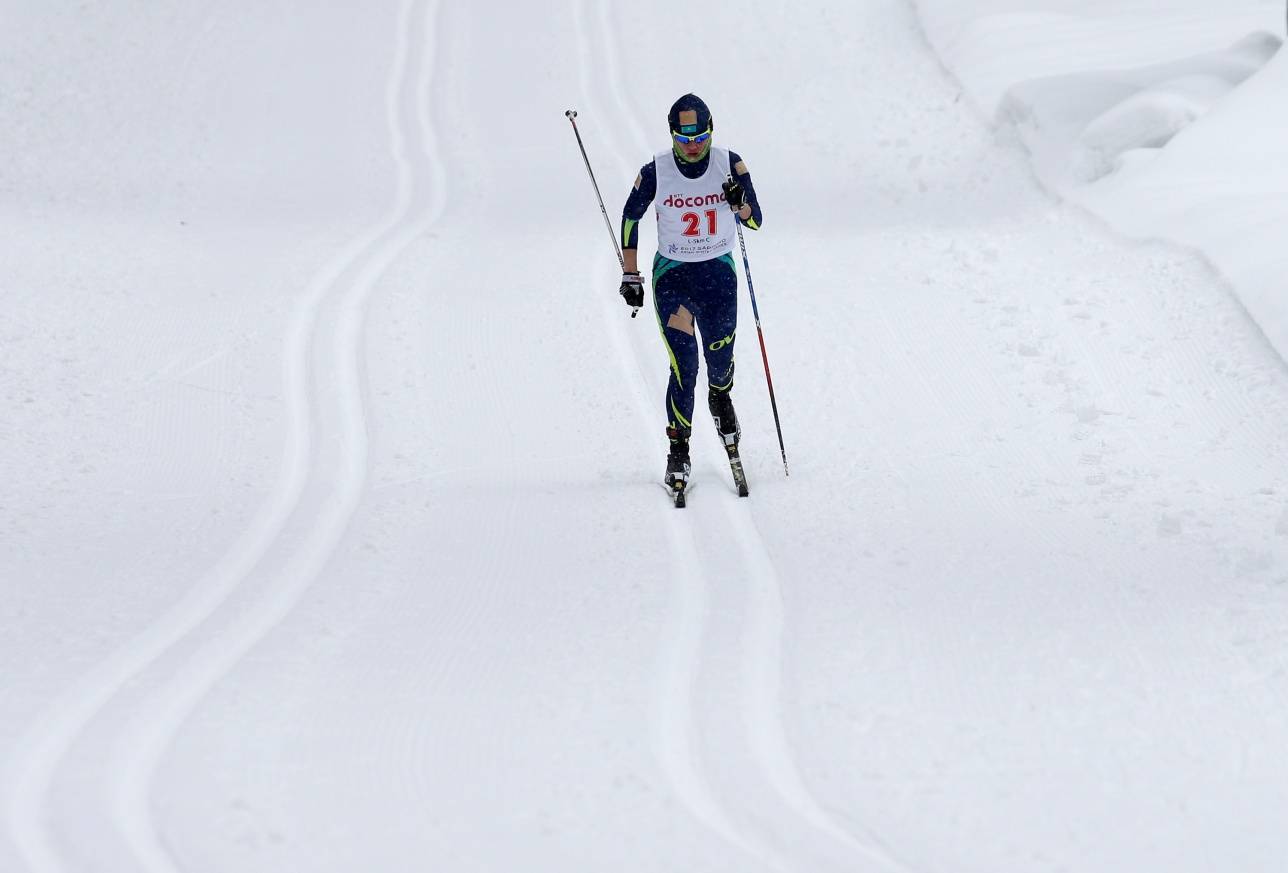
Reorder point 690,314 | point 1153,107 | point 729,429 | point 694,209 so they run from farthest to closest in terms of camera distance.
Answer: point 1153,107 → point 729,429 → point 690,314 → point 694,209

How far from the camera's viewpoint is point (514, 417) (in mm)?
9906

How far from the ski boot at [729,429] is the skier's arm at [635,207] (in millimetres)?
939

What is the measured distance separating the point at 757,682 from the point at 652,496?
259 centimetres

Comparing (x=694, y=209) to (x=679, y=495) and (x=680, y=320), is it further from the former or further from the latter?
(x=679, y=495)

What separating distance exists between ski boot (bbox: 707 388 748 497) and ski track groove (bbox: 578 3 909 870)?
4.9 inches

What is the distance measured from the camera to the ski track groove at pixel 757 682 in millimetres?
4738

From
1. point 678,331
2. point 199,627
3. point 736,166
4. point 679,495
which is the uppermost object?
point 736,166

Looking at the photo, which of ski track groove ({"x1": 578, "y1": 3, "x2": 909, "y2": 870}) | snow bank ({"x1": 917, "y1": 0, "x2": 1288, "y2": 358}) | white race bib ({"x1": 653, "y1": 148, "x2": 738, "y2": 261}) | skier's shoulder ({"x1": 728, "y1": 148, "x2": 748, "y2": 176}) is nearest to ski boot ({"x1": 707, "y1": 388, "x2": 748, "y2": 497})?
ski track groove ({"x1": 578, "y1": 3, "x2": 909, "y2": 870})

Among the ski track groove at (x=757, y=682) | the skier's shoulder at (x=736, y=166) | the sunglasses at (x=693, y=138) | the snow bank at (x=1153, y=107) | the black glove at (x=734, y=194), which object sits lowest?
the ski track groove at (x=757, y=682)

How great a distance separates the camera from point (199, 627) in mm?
6488

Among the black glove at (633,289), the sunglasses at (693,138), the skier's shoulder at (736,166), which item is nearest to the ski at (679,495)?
the black glove at (633,289)

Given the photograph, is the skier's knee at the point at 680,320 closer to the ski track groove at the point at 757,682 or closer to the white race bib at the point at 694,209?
the white race bib at the point at 694,209

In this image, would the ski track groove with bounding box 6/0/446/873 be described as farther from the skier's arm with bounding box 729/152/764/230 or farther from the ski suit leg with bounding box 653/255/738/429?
the skier's arm with bounding box 729/152/764/230

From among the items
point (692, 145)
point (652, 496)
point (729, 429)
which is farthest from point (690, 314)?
point (652, 496)
